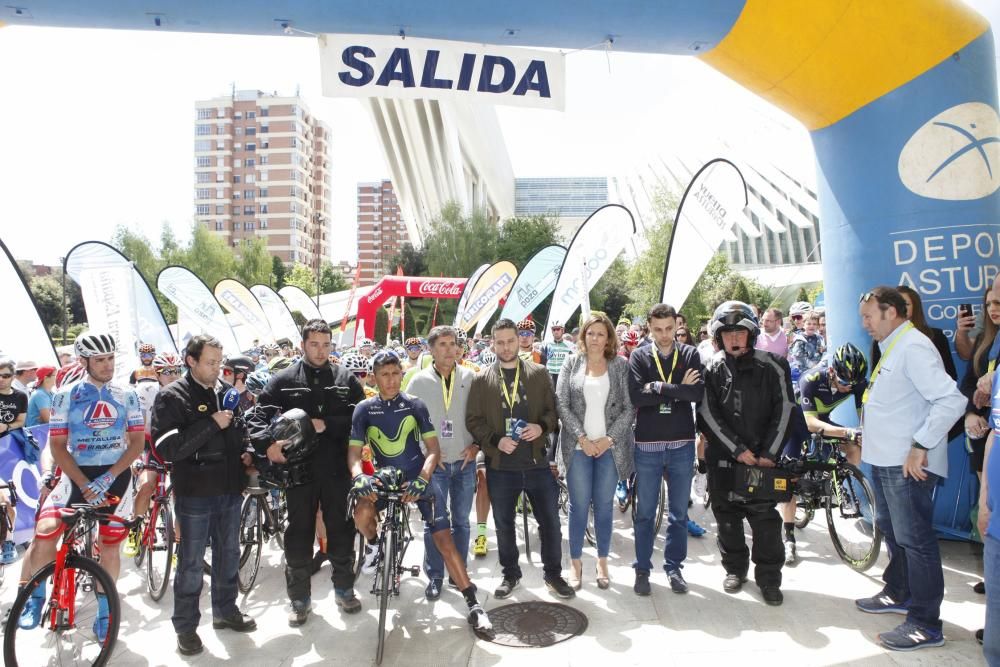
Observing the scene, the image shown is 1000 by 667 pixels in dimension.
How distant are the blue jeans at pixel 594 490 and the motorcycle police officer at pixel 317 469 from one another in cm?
166

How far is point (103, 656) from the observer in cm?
353

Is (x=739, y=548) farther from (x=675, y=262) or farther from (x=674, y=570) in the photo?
(x=675, y=262)

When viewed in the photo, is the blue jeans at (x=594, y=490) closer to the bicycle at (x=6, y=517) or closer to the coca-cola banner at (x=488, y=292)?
the bicycle at (x=6, y=517)

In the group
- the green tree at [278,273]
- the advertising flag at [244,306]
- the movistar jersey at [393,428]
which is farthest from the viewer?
the green tree at [278,273]

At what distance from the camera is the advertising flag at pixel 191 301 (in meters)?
14.4

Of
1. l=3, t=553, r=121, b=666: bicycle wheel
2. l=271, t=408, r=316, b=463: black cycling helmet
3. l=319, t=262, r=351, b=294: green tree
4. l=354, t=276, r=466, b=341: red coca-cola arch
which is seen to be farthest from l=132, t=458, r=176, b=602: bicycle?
l=319, t=262, r=351, b=294: green tree

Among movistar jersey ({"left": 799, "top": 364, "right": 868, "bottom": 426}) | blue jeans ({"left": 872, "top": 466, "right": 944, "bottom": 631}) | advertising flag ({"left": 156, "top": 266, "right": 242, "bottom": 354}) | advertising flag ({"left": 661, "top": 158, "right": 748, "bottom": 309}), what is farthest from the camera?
advertising flag ({"left": 156, "top": 266, "right": 242, "bottom": 354})

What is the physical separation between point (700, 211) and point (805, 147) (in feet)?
184

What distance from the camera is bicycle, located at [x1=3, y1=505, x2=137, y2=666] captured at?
350cm

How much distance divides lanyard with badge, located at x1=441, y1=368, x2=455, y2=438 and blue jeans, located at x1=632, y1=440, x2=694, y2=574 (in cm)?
144

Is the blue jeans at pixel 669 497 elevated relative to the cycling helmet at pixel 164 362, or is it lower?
lower

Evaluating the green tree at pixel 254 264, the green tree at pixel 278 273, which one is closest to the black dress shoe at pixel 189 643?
the green tree at pixel 254 264

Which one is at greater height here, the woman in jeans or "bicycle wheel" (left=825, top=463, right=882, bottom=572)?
the woman in jeans

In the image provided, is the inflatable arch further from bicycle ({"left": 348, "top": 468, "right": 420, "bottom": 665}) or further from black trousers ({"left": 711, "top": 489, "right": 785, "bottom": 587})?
bicycle ({"left": 348, "top": 468, "right": 420, "bottom": 665})
